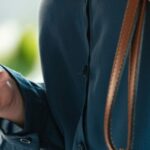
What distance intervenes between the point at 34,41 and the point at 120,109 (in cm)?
98

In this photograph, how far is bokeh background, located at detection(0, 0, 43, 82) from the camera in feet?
4.60

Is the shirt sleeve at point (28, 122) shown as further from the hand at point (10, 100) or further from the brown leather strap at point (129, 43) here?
the brown leather strap at point (129, 43)

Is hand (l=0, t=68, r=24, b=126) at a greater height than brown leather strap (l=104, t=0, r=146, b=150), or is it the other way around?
brown leather strap (l=104, t=0, r=146, b=150)

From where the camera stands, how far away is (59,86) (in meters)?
0.64

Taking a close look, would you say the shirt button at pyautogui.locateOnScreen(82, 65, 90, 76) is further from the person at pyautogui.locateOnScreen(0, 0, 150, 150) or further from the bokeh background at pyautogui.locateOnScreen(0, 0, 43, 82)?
the bokeh background at pyautogui.locateOnScreen(0, 0, 43, 82)

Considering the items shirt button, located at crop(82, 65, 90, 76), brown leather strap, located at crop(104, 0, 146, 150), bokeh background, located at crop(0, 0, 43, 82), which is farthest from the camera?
bokeh background, located at crop(0, 0, 43, 82)

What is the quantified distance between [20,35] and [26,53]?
67mm

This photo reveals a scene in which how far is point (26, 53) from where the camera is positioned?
4.68ft

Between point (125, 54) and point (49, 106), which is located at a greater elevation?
point (125, 54)

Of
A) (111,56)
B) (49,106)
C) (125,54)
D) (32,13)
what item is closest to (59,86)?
(49,106)

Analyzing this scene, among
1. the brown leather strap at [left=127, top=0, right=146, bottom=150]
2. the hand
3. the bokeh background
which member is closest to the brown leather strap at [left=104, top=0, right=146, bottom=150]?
the brown leather strap at [left=127, top=0, right=146, bottom=150]

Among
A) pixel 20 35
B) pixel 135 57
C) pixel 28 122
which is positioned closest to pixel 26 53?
pixel 20 35

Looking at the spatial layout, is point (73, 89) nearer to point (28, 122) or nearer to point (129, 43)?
point (28, 122)

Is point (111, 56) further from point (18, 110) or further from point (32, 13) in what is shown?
point (32, 13)
